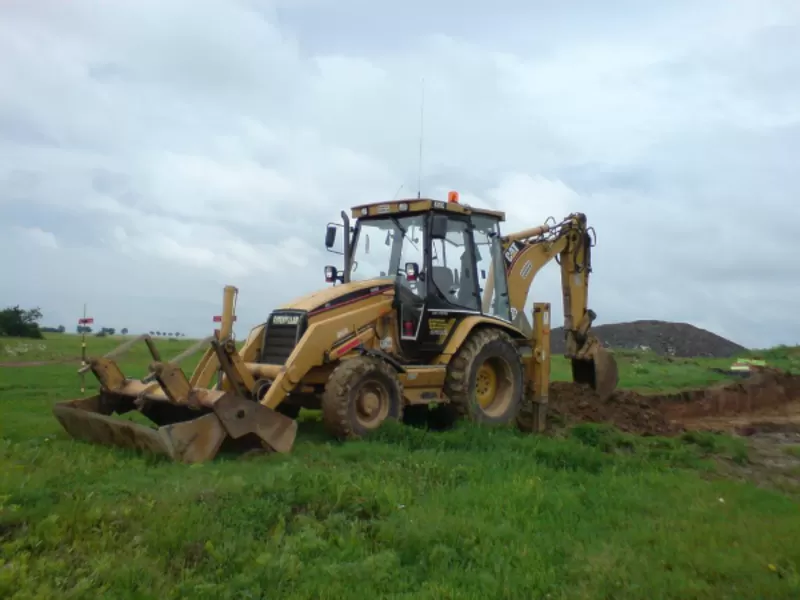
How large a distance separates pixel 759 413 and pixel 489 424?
389 inches

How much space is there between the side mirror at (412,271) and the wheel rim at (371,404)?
1.81m

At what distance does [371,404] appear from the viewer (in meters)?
9.59

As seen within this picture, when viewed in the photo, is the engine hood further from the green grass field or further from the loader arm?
the loader arm

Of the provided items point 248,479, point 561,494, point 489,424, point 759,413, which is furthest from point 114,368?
point 759,413

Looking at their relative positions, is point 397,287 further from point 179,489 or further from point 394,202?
point 179,489

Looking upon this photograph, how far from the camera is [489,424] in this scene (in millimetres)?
10828

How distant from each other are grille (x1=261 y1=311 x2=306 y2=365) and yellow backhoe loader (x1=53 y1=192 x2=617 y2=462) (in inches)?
0.7

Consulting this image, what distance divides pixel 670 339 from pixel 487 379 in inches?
1253

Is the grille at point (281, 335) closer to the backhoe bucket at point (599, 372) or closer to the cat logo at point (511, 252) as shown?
the cat logo at point (511, 252)

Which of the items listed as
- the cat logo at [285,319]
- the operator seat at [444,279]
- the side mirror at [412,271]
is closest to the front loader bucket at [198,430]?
the cat logo at [285,319]

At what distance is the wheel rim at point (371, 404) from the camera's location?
31.0ft

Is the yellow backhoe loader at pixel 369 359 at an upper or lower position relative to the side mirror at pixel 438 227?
lower

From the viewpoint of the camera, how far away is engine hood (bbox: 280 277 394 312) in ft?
33.2

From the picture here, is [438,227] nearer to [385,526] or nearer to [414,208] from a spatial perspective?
[414,208]
